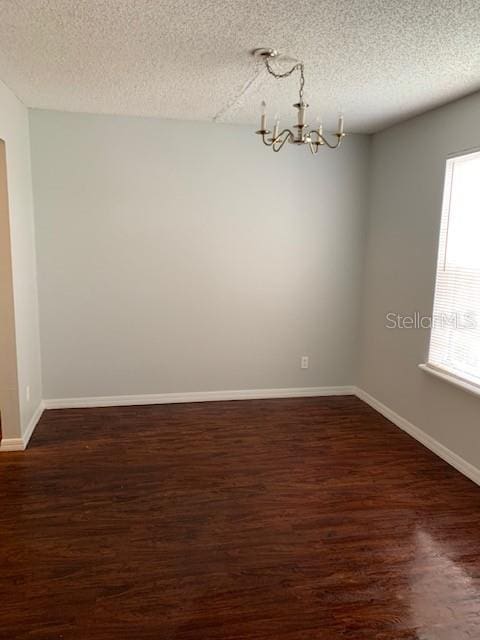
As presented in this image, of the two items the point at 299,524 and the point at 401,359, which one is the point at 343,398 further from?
the point at 299,524

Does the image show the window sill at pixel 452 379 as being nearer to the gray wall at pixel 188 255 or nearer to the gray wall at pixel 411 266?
the gray wall at pixel 411 266

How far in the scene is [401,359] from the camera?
4.14 meters

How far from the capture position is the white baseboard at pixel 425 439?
325 centimetres

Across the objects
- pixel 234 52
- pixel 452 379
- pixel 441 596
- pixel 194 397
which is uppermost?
pixel 234 52

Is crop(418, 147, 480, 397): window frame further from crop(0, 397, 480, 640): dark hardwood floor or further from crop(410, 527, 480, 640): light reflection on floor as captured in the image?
crop(410, 527, 480, 640): light reflection on floor

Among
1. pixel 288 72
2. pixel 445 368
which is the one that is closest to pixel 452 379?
pixel 445 368

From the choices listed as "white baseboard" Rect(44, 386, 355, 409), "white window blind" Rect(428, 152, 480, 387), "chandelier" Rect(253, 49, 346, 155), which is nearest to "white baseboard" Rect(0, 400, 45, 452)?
"white baseboard" Rect(44, 386, 355, 409)

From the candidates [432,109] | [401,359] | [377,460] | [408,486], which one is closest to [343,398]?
[401,359]

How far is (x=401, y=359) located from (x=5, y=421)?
326cm

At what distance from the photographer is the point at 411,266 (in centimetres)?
396

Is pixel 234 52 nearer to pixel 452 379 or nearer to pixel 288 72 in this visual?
pixel 288 72

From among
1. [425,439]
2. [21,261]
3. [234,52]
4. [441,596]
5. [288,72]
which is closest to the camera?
[441,596]

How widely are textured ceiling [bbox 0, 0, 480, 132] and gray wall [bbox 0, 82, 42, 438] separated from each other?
0.27 m

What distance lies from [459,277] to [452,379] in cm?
74
